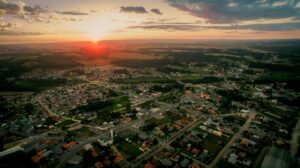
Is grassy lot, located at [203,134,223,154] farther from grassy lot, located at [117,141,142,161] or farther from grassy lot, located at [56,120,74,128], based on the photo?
grassy lot, located at [56,120,74,128]

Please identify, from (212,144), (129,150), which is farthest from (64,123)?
(212,144)

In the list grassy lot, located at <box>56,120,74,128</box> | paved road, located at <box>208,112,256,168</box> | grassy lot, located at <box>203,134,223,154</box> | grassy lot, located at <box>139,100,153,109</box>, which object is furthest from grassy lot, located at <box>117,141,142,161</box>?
grassy lot, located at <box>139,100,153,109</box>

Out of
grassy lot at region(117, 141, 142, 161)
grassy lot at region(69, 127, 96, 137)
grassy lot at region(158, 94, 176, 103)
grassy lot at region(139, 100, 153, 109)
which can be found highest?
grassy lot at region(158, 94, 176, 103)

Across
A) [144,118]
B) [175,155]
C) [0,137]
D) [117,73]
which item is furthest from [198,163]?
[117,73]

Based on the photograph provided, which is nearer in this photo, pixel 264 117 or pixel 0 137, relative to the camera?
pixel 0 137

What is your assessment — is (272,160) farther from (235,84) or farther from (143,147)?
(235,84)

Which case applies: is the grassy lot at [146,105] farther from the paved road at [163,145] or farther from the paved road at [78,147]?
the paved road at [163,145]

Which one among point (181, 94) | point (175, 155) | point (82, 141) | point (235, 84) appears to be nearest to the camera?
point (175, 155)

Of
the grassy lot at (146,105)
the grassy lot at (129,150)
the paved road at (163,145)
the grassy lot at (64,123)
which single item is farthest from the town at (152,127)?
the grassy lot at (64,123)

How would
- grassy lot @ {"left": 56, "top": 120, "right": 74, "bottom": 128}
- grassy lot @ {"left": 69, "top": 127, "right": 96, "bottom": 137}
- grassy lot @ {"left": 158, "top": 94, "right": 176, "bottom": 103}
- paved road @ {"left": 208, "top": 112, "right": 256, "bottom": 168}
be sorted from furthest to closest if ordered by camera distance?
grassy lot @ {"left": 158, "top": 94, "right": 176, "bottom": 103} < grassy lot @ {"left": 56, "top": 120, "right": 74, "bottom": 128} < grassy lot @ {"left": 69, "top": 127, "right": 96, "bottom": 137} < paved road @ {"left": 208, "top": 112, "right": 256, "bottom": 168}
